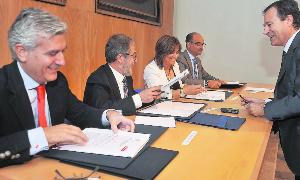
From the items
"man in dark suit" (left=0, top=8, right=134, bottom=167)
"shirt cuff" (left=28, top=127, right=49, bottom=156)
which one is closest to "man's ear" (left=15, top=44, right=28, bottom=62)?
"man in dark suit" (left=0, top=8, right=134, bottom=167)

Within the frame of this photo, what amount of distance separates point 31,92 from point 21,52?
20 cm

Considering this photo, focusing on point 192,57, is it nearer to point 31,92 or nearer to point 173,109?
point 173,109

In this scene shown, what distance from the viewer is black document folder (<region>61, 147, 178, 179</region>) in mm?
1072

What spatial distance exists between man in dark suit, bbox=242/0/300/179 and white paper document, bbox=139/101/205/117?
0.40 metres

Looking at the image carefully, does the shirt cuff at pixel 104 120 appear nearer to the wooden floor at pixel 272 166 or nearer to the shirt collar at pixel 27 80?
the shirt collar at pixel 27 80

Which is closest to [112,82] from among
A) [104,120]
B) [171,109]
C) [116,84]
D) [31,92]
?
[116,84]

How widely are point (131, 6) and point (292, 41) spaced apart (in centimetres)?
215

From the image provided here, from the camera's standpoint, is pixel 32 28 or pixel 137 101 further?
pixel 137 101

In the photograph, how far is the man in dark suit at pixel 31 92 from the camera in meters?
1.17

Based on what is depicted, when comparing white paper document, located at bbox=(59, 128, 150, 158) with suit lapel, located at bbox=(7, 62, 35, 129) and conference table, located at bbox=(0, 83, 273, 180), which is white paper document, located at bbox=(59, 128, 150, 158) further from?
suit lapel, located at bbox=(7, 62, 35, 129)

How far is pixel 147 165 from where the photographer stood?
3.78 feet

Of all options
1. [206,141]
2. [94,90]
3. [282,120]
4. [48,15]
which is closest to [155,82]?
[94,90]

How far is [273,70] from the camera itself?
521 cm

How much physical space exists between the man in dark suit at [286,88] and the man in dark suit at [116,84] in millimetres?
784
